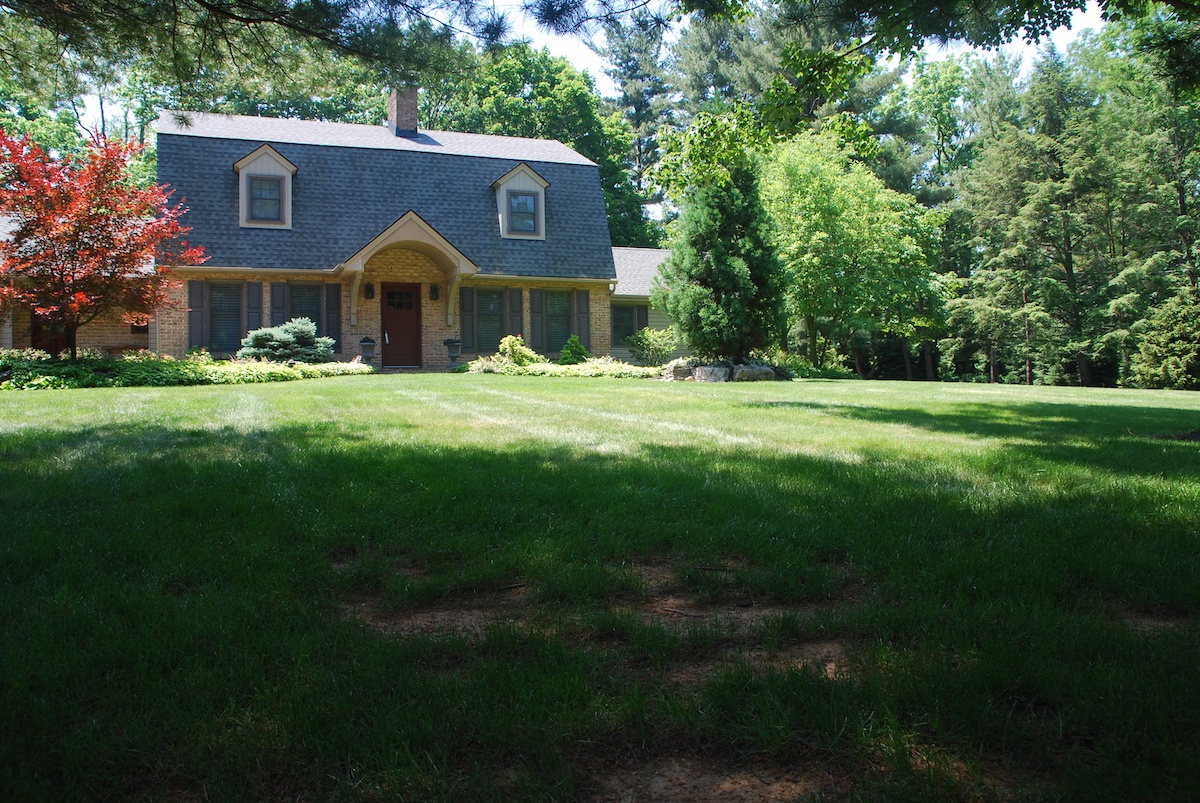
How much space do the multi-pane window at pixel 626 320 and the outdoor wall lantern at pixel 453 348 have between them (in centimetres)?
631

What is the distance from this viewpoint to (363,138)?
22625 millimetres

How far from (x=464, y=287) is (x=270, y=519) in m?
18.5

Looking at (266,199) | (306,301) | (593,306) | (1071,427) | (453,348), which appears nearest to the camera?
(1071,427)

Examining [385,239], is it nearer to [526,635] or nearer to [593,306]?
[593,306]

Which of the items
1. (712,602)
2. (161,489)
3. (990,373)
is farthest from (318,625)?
(990,373)

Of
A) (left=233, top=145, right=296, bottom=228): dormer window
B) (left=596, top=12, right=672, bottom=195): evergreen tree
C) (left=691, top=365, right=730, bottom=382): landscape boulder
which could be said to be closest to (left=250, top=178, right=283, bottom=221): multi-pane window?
(left=233, top=145, right=296, bottom=228): dormer window

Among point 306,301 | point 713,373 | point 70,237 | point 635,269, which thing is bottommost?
point 713,373

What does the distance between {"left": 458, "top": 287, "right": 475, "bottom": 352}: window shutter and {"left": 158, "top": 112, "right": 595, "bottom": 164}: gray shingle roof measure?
161 inches

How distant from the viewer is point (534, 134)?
3678 centimetres

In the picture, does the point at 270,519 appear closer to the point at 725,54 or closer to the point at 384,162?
the point at 384,162

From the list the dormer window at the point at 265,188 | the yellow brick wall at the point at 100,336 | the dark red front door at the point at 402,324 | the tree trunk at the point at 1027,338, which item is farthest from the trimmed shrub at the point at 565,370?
the tree trunk at the point at 1027,338

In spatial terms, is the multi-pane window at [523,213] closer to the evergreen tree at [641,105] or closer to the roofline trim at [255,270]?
the roofline trim at [255,270]

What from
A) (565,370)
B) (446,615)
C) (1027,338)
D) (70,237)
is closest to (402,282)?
(565,370)

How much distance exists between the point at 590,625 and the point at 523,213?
2080 cm
